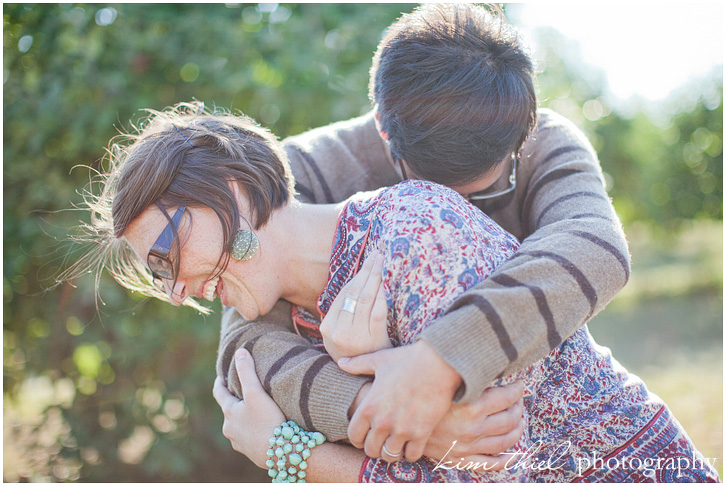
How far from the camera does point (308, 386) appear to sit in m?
1.83

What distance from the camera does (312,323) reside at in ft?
7.33

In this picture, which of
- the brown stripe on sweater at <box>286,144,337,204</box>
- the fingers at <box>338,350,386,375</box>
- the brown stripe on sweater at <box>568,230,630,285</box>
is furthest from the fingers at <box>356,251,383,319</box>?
the brown stripe on sweater at <box>286,144,337,204</box>

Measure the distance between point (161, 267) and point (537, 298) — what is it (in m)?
1.34

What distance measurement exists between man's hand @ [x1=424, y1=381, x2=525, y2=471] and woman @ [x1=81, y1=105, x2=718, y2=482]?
64 millimetres

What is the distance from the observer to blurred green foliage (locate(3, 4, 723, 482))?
3398 mm

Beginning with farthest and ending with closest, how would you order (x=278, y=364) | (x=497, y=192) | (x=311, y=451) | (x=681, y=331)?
(x=681, y=331), (x=497, y=192), (x=278, y=364), (x=311, y=451)

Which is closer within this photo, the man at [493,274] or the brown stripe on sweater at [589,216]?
the man at [493,274]

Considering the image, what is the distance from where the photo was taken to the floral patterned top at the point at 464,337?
166 centimetres

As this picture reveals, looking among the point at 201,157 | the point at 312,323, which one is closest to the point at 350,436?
the point at 312,323

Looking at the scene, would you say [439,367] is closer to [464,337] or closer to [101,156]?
[464,337]

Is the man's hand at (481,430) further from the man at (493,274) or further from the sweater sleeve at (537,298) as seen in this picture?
the sweater sleeve at (537,298)

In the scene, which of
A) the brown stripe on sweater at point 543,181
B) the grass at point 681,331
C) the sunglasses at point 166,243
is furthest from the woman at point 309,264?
the grass at point 681,331

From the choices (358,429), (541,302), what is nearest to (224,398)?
(358,429)

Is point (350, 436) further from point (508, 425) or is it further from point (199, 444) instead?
point (199, 444)
